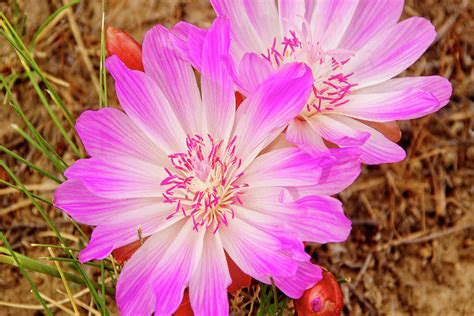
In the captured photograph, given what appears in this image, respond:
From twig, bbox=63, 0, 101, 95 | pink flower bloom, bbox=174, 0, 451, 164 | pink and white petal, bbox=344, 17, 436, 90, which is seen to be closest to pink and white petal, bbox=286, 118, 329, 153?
pink flower bloom, bbox=174, 0, 451, 164

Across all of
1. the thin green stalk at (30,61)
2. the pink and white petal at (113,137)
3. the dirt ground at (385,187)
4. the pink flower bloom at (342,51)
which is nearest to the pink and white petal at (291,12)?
the pink flower bloom at (342,51)

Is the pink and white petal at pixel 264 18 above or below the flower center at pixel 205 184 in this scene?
above

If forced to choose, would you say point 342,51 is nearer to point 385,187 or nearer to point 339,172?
point 339,172

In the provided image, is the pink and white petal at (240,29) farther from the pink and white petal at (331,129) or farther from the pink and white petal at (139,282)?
the pink and white petal at (139,282)

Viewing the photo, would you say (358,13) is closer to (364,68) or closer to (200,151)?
(364,68)

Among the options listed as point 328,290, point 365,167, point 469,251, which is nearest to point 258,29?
point 328,290
